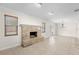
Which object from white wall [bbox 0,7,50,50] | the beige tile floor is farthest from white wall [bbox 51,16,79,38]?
white wall [bbox 0,7,50,50]

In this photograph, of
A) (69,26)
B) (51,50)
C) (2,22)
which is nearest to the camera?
(69,26)

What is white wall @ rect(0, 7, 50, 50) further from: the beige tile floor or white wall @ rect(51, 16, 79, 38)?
white wall @ rect(51, 16, 79, 38)

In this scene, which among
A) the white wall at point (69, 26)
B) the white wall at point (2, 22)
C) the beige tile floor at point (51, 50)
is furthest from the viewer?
the white wall at point (2, 22)

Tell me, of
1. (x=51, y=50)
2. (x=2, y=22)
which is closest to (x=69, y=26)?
(x=51, y=50)

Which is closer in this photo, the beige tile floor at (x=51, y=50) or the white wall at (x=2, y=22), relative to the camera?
the beige tile floor at (x=51, y=50)

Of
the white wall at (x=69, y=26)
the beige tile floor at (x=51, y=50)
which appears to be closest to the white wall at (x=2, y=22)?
the beige tile floor at (x=51, y=50)

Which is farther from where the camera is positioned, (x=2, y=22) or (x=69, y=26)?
(x=2, y=22)

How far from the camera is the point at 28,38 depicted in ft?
14.0

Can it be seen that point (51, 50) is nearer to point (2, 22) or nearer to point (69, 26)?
point (69, 26)

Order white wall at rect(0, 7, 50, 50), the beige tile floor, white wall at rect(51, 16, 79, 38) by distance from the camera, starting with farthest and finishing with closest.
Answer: white wall at rect(0, 7, 50, 50)
white wall at rect(51, 16, 79, 38)
the beige tile floor

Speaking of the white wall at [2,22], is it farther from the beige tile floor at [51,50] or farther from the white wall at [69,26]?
the white wall at [69,26]

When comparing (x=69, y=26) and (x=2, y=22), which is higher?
(x=2, y=22)

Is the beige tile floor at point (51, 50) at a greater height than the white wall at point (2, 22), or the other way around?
the white wall at point (2, 22)

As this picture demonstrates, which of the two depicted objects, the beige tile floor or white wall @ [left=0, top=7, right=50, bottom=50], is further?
white wall @ [left=0, top=7, right=50, bottom=50]
